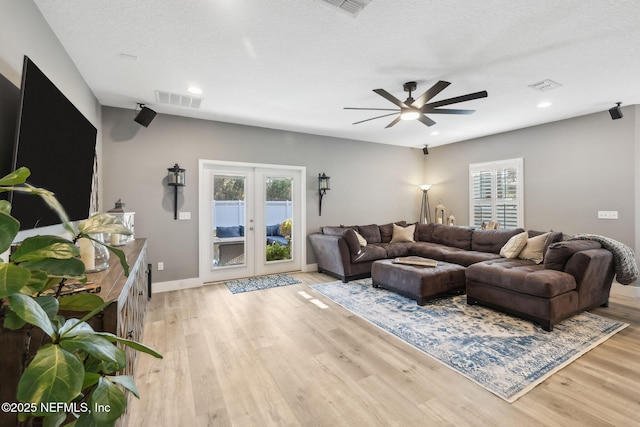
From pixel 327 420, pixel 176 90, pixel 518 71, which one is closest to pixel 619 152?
pixel 518 71

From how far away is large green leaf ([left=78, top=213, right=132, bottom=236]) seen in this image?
843 mm

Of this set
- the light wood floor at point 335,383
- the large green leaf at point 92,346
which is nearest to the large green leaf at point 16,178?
the large green leaf at point 92,346

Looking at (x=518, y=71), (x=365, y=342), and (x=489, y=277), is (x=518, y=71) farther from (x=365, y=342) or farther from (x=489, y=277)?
(x=365, y=342)

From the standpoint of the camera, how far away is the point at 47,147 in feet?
5.68

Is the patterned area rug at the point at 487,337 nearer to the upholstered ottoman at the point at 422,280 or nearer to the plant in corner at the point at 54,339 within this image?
the upholstered ottoman at the point at 422,280

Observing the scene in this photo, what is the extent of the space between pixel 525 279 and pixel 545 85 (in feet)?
7.31

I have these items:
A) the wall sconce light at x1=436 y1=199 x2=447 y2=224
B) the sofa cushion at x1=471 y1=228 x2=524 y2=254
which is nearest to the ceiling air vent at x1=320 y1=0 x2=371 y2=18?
the sofa cushion at x1=471 y1=228 x2=524 y2=254

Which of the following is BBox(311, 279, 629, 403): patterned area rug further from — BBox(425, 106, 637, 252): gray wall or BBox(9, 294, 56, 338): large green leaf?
BBox(9, 294, 56, 338): large green leaf

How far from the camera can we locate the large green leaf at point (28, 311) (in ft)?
1.96

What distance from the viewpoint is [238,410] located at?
1849mm

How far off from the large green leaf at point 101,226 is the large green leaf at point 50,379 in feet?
1.11

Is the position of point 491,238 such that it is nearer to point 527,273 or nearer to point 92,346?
point 527,273

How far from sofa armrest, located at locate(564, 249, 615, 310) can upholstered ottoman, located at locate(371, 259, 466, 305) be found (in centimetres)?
117

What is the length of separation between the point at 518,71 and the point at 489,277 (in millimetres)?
2254
